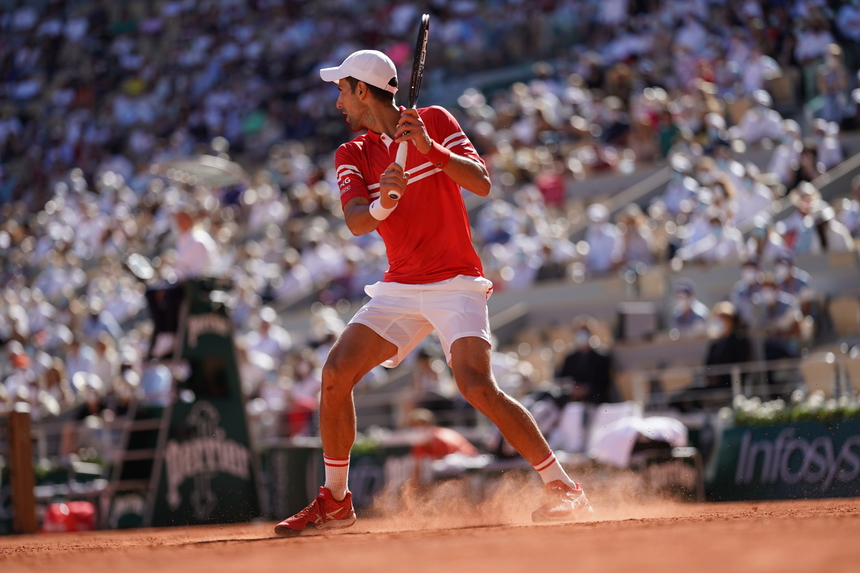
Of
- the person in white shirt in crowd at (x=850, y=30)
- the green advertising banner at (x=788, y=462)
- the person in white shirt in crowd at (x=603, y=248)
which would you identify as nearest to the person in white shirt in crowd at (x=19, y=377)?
the person in white shirt in crowd at (x=603, y=248)

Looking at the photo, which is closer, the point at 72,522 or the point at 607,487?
the point at 607,487

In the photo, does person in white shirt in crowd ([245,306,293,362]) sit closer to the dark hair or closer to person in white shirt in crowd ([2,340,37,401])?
person in white shirt in crowd ([2,340,37,401])

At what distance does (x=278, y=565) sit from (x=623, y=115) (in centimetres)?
1599

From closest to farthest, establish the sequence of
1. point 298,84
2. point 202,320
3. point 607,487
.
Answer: point 607,487
point 202,320
point 298,84

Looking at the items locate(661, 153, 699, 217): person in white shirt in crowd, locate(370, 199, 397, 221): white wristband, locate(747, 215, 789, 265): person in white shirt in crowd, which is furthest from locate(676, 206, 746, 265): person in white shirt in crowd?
locate(370, 199, 397, 221): white wristband

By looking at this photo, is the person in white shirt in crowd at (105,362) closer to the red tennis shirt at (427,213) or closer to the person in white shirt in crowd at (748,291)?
the person in white shirt in crowd at (748,291)

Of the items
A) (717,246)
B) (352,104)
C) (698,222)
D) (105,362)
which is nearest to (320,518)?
(352,104)

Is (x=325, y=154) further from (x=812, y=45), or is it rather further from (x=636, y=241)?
(x=636, y=241)

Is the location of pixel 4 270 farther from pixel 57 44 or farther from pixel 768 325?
pixel 768 325

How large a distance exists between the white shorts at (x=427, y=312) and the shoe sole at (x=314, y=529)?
808mm

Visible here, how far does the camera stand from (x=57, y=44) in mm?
32312

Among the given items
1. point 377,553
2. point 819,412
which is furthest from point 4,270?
point 377,553

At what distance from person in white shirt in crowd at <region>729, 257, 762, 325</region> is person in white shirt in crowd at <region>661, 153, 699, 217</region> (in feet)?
11.4

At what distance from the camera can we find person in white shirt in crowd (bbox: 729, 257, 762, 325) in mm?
11906
